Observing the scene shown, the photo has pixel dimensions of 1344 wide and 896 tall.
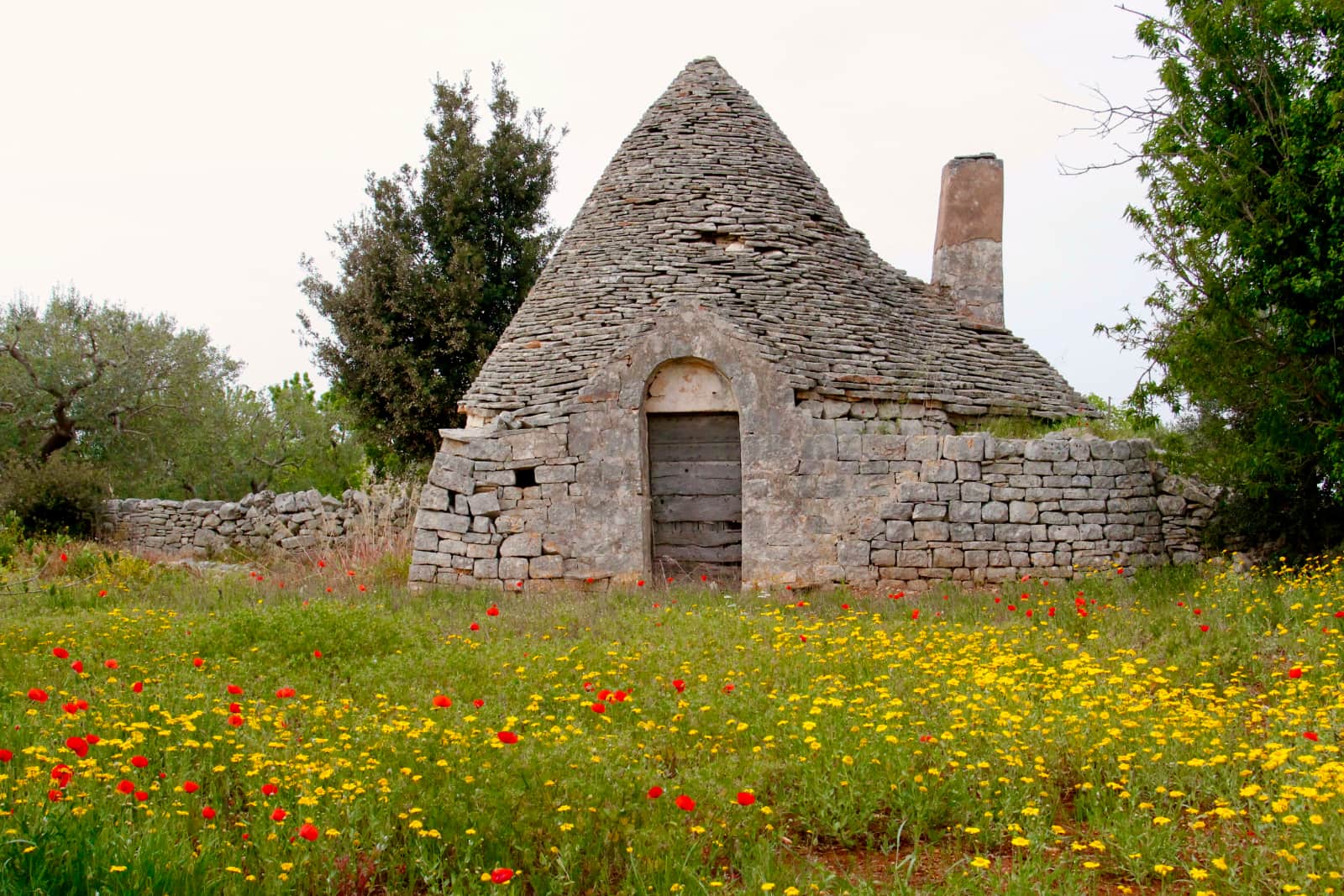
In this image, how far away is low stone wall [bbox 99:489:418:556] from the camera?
14.7 metres

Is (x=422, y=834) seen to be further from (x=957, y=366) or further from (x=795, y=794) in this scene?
(x=957, y=366)

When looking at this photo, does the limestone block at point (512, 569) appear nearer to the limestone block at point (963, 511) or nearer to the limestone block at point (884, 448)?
the limestone block at point (884, 448)

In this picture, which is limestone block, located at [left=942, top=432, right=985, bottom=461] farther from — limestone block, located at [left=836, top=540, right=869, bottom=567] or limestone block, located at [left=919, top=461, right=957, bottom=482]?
limestone block, located at [left=836, top=540, right=869, bottom=567]

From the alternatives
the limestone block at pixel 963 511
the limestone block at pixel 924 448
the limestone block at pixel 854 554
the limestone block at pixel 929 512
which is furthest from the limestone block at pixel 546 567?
the limestone block at pixel 963 511

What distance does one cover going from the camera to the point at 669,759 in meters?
4.33

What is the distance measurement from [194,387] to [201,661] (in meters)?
17.7

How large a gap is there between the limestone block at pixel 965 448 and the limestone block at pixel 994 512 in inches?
17.4

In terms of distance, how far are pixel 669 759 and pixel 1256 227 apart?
6296mm

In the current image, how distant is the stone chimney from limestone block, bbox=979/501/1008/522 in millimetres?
3016

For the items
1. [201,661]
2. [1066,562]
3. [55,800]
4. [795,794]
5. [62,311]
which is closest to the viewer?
[55,800]

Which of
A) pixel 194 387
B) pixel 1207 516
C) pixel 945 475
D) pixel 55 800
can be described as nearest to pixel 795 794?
pixel 55 800

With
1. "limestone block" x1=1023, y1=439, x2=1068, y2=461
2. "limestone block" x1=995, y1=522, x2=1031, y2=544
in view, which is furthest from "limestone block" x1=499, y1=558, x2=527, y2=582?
"limestone block" x1=1023, y1=439, x2=1068, y2=461

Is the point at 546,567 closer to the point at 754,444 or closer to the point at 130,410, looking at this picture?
the point at 754,444

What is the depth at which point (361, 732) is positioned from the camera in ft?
13.4
